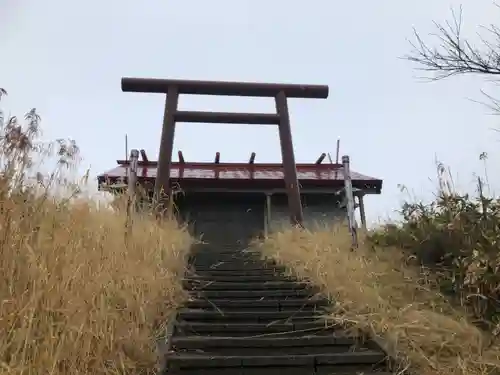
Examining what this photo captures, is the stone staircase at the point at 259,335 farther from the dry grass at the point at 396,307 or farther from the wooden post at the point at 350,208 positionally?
the wooden post at the point at 350,208

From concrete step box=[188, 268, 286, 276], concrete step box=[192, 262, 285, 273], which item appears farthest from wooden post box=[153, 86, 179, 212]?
concrete step box=[188, 268, 286, 276]

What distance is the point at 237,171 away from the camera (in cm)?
1597

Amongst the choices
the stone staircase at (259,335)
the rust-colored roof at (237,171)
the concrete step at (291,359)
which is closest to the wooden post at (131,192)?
the stone staircase at (259,335)

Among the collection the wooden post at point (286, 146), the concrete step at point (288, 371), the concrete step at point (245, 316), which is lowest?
the concrete step at point (288, 371)

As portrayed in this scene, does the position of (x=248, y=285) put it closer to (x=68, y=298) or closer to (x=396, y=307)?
(x=396, y=307)

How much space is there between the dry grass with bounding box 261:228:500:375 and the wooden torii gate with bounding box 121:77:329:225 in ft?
8.70

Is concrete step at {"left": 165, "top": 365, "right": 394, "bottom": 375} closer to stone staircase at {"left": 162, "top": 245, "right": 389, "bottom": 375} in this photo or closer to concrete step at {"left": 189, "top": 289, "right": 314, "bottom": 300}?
stone staircase at {"left": 162, "top": 245, "right": 389, "bottom": 375}

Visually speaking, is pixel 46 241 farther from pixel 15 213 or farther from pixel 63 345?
pixel 63 345

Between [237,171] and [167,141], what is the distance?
5.78 metres

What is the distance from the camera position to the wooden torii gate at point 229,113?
10.2 m

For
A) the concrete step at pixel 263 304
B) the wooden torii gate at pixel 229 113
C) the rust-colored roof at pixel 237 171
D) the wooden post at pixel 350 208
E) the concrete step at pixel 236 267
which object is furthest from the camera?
the rust-colored roof at pixel 237 171

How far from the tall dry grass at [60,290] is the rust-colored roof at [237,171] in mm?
9762

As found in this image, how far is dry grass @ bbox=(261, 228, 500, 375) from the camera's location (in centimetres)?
411

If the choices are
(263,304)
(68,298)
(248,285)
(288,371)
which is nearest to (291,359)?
(288,371)
